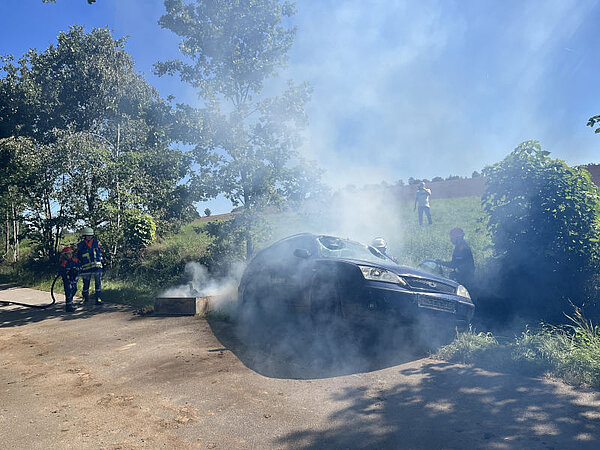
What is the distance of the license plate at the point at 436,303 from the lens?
4867mm

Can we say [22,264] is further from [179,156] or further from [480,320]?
[480,320]

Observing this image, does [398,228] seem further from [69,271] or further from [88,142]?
[88,142]

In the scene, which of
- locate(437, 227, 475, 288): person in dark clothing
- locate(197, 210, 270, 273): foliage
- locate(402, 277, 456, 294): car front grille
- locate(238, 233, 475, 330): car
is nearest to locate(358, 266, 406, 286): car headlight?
locate(238, 233, 475, 330): car

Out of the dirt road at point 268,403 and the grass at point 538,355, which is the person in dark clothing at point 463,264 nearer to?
the grass at point 538,355

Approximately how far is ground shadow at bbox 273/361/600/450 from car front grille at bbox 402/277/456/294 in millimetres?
1149

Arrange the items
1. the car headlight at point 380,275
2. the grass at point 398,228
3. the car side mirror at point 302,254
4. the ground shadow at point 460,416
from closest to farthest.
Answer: the ground shadow at point 460,416 → the car headlight at point 380,275 → the car side mirror at point 302,254 → the grass at point 398,228

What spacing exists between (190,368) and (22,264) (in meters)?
15.9

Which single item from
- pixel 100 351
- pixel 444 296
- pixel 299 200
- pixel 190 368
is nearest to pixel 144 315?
pixel 100 351

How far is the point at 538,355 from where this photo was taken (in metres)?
4.56

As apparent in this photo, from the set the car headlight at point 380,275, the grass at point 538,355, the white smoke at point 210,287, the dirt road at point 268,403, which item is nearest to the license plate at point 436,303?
the car headlight at point 380,275

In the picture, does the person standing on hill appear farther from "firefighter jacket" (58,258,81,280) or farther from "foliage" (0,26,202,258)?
"firefighter jacket" (58,258,81,280)

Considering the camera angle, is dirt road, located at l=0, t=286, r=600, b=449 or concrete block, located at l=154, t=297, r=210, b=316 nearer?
dirt road, located at l=0, t=286, r=600, b=449

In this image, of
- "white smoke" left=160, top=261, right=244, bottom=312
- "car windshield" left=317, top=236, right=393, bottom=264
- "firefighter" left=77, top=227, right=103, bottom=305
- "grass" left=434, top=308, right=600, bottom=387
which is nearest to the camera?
"grass" left=434, top=308, right=600, bottom=387

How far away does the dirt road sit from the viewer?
2943 mm
